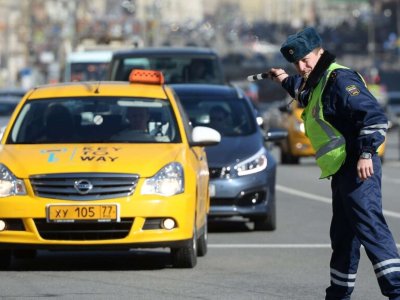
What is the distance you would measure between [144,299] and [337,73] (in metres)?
2.56

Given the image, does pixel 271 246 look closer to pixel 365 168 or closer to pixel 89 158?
pixel 89 158

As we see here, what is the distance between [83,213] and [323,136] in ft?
11.7

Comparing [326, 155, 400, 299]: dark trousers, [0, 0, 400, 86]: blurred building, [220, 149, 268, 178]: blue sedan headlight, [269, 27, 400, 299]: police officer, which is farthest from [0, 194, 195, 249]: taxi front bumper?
[0, 0, 400, 86]: blurred building

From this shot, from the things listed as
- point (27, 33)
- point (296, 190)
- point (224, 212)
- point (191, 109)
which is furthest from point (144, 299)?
point (27, 33)

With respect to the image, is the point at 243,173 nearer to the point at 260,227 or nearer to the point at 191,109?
the point at 260,227

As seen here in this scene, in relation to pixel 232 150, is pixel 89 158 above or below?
above

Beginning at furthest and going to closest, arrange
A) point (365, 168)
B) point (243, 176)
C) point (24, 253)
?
point (243, 176)
point (24, 253)
point (365, 168)

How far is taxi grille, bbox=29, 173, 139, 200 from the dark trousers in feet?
11.3

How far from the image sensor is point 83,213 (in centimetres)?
1302

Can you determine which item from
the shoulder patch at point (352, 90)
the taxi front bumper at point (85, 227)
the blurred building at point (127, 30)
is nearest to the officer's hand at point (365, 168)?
the shoulder patch at point (352, 90)

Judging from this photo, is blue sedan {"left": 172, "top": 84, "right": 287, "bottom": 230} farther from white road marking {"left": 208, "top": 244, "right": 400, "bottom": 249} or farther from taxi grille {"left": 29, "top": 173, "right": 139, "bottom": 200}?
taxi grille {"left": 29, "top": 173, "right": 139, "bottom": 200}

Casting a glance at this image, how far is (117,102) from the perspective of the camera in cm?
1460

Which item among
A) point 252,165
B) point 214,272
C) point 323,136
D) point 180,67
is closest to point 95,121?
point 214,272

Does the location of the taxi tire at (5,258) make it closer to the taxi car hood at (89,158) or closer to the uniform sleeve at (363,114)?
the taxi car hood at (89,158)
